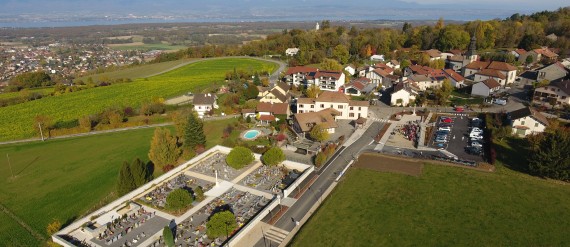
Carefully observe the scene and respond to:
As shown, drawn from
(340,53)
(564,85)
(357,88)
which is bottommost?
(357,88)

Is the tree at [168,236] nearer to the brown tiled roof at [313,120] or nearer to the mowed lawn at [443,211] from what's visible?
the mowed lawn at [443,211]

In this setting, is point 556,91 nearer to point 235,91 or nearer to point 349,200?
point 349,200

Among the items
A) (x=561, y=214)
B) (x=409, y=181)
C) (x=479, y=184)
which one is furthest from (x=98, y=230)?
(x=561, y=214)

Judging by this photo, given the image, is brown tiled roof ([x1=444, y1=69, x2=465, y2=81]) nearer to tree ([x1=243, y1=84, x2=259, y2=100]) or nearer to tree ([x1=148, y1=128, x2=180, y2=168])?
tree ([x1=243, y1=84, x2=259, y2=100])

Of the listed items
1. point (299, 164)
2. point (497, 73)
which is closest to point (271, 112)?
point (299, 164)

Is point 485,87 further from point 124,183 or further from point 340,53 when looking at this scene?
point 124,183

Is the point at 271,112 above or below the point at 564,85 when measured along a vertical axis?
below
